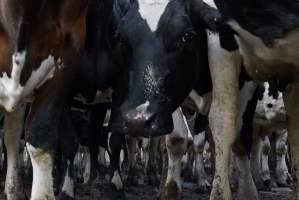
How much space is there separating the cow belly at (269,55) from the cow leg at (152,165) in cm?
654

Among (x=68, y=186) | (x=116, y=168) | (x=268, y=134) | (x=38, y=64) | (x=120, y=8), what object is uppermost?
(x=120, y=8)

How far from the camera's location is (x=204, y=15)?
5.26 meters

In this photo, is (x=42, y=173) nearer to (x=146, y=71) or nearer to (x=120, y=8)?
(x=146, y=71)

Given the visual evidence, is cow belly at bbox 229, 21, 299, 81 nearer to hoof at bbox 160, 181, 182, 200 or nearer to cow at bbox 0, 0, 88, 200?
cow at bbox 0, 0, 88, 200

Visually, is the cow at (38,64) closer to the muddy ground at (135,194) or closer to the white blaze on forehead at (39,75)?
the white blaze on forehead at (39,75)

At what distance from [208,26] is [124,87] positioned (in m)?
1.12

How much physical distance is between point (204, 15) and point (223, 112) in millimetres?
722

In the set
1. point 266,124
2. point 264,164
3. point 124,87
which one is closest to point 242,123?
point 124,87

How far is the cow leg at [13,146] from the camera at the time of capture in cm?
642

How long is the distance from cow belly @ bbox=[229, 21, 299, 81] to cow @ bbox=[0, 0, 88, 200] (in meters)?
1.15

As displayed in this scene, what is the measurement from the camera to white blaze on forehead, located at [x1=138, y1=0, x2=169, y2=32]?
18.8ft

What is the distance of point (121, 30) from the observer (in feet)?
19.4

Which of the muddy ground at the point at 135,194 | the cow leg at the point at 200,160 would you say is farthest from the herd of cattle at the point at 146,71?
the cow leg at the point at 200,160

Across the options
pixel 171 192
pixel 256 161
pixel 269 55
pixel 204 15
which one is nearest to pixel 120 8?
pixel 204 15
